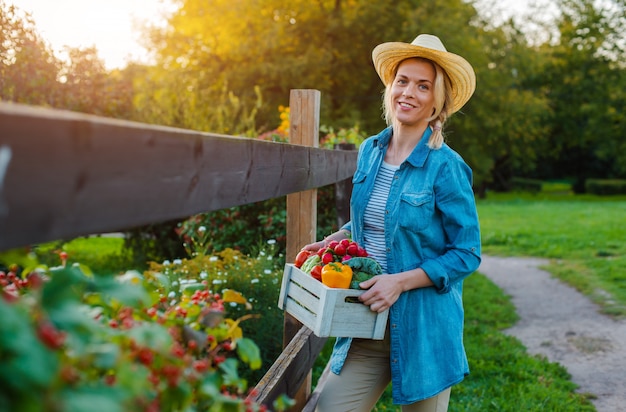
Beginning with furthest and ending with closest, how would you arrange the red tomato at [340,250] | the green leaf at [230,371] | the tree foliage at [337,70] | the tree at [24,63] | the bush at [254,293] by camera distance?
the tree foliage at [337,70], the tree at [24,63], the bush at [254,293], the red tomato at [340,250], the green leaf at [230,371]

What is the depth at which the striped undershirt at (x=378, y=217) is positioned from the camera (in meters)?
3.21

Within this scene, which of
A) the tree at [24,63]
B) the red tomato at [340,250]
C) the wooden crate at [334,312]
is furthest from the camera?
the tree at [24,63]

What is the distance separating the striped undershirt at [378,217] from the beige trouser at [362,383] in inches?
14.6

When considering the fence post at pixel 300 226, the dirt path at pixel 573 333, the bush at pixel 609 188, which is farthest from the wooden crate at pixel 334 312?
the bush at pixel 609 188

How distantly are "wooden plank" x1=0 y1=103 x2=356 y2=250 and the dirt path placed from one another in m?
4.50

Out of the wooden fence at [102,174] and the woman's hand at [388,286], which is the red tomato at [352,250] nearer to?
the woman's hand at [388,286]

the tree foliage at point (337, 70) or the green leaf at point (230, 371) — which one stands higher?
the tree foliage at point (337, 70)

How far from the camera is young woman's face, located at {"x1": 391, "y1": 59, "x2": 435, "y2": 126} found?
10.6ft

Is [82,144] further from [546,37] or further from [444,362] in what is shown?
[546,37]

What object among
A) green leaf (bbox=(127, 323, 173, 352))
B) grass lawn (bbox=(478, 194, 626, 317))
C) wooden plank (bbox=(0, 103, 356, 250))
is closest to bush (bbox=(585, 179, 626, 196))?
grass lawn (bbox=(478, 194, 626, 317))

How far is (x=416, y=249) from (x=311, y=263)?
1.52ft

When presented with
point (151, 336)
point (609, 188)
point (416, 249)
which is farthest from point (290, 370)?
point (609, 188)

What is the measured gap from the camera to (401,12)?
26.0 m

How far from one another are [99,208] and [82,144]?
0.41ft
